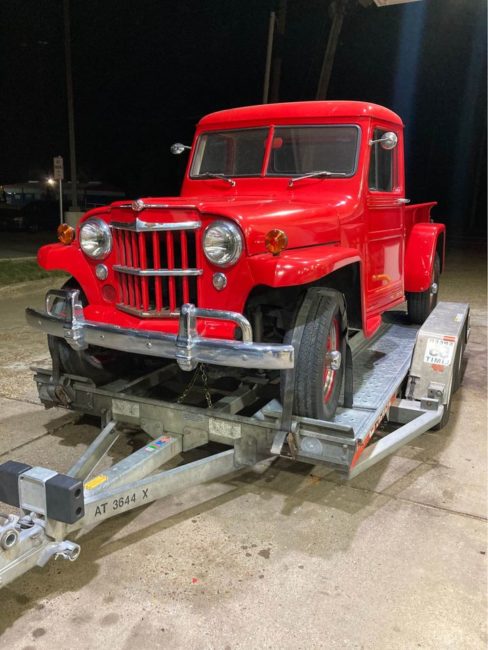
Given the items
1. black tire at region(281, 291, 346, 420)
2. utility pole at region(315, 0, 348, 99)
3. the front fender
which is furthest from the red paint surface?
utility pole at region(315, 0, 348, 99)

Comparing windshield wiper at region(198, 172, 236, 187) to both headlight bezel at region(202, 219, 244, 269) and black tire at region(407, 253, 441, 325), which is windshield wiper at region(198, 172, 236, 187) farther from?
black tire at region(407, 253, 441, 325)

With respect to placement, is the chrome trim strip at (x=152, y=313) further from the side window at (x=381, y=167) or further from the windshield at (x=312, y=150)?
the side window at (x=381, y=167)

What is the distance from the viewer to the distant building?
35625mm

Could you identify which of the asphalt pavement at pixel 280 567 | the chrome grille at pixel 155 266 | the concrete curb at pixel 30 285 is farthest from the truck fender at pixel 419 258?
the concrete curb at pixel 30 285

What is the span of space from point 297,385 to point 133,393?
122cm

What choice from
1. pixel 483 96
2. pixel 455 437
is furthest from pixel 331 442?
pixel 483 96

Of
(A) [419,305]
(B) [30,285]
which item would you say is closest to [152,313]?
(A) [419,305]

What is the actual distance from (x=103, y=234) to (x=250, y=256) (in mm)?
978

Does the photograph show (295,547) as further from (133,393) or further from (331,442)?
(133,393)

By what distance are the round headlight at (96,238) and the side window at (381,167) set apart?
1954mm

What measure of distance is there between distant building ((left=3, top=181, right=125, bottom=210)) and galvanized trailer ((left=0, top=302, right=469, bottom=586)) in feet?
107

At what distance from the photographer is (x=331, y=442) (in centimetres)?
295

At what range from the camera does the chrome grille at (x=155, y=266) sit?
315 cm

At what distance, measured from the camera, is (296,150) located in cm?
424
